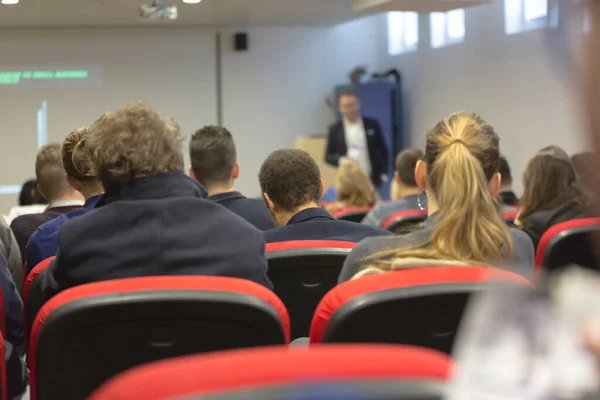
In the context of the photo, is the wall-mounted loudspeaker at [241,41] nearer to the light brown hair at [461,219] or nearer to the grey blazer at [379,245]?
the light brown hair at [461,219]

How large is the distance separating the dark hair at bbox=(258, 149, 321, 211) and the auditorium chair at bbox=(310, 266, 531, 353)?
1.47 meters

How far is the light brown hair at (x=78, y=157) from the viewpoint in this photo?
9.26 ft

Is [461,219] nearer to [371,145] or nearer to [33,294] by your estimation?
[33,294]

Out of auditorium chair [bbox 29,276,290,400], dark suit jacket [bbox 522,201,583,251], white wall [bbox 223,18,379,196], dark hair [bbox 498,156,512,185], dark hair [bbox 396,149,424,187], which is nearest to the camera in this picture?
auditorium chair [bbox 29,276,290,400]

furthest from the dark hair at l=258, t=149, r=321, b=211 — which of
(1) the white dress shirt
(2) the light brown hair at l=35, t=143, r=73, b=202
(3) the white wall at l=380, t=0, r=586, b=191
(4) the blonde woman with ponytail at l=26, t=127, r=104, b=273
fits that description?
(1) the white dress shirt

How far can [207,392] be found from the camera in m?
0.56

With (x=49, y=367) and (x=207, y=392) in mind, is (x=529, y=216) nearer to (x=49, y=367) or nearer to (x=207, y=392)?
(x=49, y=367)

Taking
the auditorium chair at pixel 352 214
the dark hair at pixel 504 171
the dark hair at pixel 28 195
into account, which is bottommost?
the auditorium chair at pixel 352 214

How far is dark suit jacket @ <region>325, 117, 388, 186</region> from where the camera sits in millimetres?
8836

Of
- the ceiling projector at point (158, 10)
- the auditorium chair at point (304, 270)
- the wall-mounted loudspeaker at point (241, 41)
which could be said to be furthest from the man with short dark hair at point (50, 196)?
the wall-mounted loudspeaker at point (241, 41)

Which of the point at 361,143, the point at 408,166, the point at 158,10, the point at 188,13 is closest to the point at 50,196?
the point at 408,166

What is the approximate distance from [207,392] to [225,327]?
85 cm

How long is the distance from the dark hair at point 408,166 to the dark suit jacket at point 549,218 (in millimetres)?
1415

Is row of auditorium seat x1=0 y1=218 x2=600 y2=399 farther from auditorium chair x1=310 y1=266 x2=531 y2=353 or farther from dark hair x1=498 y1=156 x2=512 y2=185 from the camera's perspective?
dark hair x1=498 y1=156 x2=512 y2=185
